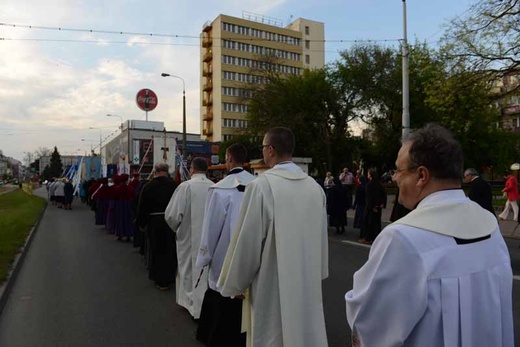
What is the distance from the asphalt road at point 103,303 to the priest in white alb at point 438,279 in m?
3.43

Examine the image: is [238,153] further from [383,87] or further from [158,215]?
[383,87]

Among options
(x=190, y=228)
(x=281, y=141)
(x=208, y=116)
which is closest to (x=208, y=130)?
(x=208, y=116)

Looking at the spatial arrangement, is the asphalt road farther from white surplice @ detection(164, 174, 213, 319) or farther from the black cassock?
the black cassock

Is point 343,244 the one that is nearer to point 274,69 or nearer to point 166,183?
point 166,183

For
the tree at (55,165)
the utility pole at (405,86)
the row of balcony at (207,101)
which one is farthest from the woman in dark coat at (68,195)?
the tree at (55,165)

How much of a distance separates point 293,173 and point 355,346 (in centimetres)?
177

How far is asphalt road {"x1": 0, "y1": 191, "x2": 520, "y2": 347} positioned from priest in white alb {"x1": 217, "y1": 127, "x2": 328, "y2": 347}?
1.84 meters

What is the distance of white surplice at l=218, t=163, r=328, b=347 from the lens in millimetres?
3146

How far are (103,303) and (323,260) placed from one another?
14.2ft

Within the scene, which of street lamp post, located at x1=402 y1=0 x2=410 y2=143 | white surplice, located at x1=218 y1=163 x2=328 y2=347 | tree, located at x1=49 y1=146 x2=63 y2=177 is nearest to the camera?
white surplice, located at x1=218 y1=163 x2=328 y2=347

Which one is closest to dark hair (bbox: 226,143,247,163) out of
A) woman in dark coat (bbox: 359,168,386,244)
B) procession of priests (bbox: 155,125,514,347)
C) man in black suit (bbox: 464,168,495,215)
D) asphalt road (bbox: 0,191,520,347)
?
procession of priests (bbox: 155,125,514,347)

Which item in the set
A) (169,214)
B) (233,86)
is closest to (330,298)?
(169,214)

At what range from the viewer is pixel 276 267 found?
3.23 meters

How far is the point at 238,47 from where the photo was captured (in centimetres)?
8444
